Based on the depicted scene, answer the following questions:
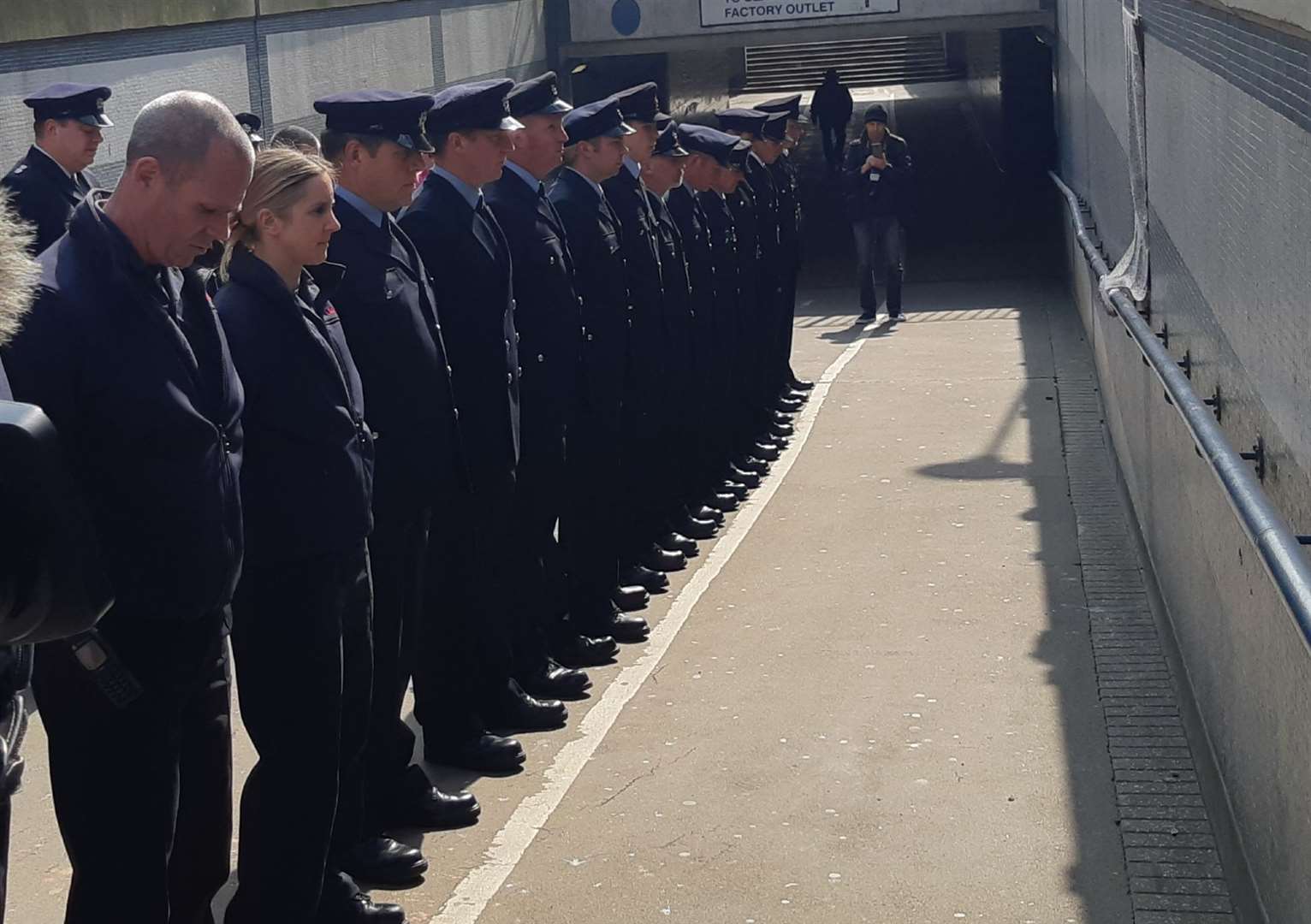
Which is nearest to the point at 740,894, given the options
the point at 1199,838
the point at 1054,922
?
the point at 1054,922

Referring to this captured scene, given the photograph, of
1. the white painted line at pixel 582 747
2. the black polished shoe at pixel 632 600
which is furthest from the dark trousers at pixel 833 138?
the black polished shoe at pixel 632 600

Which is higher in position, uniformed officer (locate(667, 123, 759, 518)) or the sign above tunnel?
the sign above tunnel

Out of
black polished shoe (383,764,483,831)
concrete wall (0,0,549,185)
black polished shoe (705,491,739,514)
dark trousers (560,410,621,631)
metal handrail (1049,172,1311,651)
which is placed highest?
concrete wall (0,0,549,185)

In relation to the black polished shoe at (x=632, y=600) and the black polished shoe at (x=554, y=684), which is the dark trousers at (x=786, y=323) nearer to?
the black polished shoe at (x=632, y=600)

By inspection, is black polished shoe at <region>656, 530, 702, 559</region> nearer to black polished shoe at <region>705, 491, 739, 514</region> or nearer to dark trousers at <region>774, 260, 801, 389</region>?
black polished shoe at <region>705, 491, 739, 514</region>

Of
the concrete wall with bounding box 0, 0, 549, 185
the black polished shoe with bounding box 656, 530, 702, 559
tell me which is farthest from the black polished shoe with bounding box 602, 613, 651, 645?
the concrete wall with bounding box 0, 0, 549, 185

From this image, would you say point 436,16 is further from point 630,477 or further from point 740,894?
point 740,894

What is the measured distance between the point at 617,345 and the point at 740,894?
3095 mm

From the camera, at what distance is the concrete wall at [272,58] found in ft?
33.5

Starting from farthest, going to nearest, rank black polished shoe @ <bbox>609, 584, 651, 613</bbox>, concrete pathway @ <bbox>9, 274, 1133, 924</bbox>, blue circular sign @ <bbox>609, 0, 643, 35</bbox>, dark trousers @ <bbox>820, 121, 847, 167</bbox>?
1. dark trousers @ <bbox>820, 121, 847, 167</bbox>
2. blue circular sign @ <bbox>609, 0, 643, 35</bbox>
3. black polished shoe @ <bbox>609, 584, 651, 613</bbox>
4. concrete pathway @ <bbox>9, 274, 1133, 924</bbox>

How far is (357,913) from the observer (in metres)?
4.96

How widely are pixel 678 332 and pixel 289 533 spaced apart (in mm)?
4842

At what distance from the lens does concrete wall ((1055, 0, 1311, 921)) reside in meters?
4.57

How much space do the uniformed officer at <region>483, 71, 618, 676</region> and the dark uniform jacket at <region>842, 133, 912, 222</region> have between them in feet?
38.3
